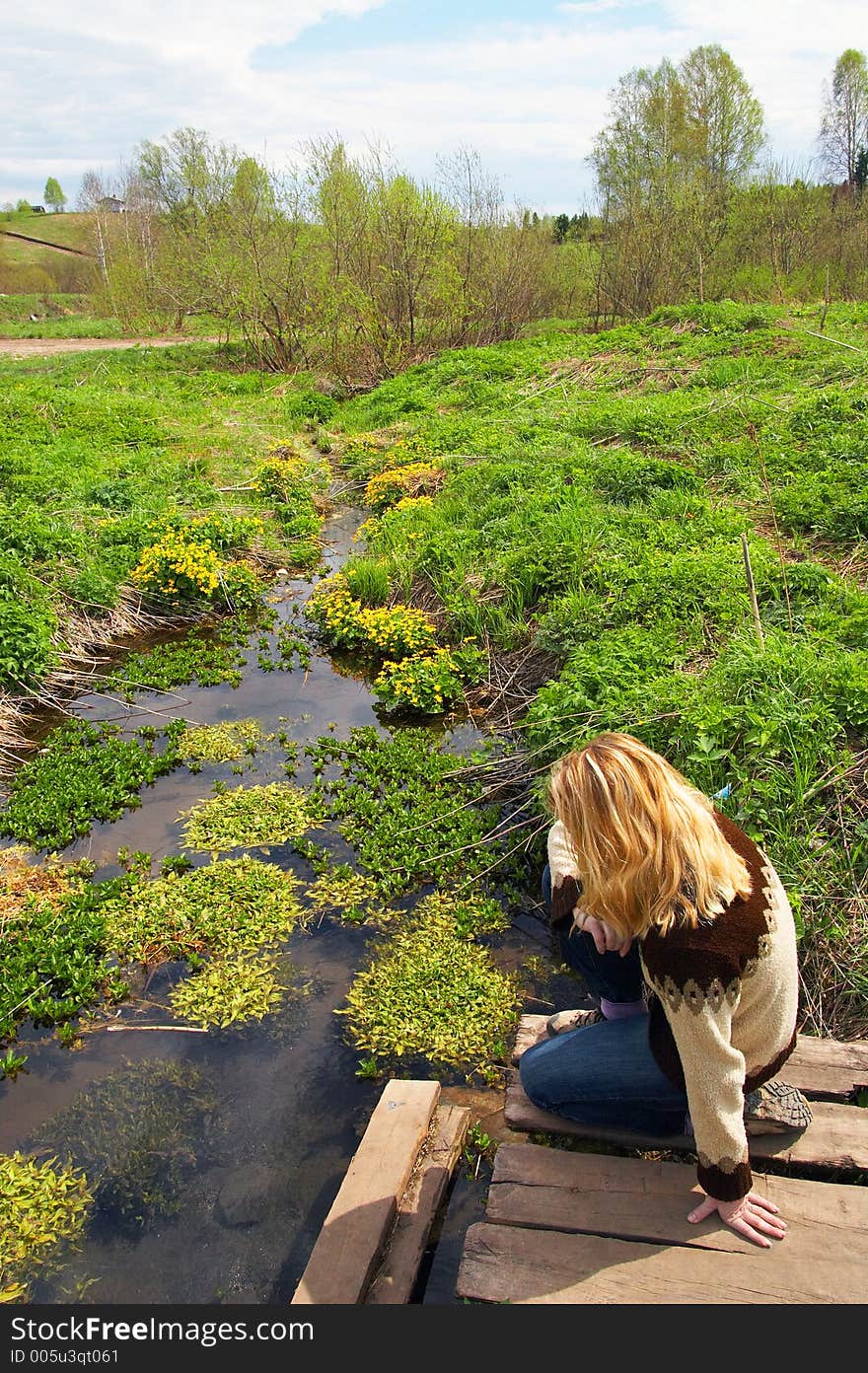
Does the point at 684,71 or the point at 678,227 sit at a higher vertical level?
the point at 684,71

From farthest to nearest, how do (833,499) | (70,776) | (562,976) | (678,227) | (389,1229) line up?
(678,227) → (833,499) → (70,776) → (562,976) → (389,1229)

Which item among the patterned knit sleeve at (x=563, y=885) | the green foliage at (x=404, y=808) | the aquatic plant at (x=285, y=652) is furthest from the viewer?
the aquatic plant at (x=285, y=652)

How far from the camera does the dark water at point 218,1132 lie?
286 centimetres

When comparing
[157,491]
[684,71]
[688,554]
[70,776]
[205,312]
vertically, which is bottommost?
[70,776]

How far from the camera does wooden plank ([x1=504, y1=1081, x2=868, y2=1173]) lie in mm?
2553

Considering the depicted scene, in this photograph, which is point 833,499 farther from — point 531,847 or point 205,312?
point 205,312

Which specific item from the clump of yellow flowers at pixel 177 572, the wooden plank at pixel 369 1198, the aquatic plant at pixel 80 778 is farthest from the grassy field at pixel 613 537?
the wooden plank at pixel 369 1198

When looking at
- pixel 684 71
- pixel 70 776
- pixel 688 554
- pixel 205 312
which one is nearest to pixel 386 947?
pixel 70 776

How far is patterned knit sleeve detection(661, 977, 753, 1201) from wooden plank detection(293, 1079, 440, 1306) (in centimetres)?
117

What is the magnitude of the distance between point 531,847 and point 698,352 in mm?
11019

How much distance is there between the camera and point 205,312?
20.2m

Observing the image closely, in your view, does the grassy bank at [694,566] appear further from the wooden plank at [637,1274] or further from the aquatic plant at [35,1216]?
the aquatic plant at [35,1216]

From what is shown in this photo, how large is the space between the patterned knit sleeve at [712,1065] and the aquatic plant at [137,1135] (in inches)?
80.2

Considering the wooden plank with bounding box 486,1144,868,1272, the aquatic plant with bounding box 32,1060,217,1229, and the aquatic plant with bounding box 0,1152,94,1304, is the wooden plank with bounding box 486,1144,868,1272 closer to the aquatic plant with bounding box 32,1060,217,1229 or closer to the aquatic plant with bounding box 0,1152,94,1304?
the aquatic plant with bounding box 32,1060,217,1229
